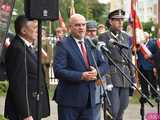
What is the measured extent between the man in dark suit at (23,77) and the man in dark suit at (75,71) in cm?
37

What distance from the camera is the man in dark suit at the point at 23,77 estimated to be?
6.77 m

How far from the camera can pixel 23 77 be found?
6766mm

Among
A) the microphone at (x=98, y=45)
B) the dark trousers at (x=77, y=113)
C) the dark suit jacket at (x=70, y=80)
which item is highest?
the microphone at (x=98, y=45)

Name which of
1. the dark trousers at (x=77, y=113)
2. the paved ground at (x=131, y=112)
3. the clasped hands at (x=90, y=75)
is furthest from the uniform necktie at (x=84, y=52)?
Result: the paved ground at (x=131, y=112)

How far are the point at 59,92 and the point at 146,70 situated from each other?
7421mm

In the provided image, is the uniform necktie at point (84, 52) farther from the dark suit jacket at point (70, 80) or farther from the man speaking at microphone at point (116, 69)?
the man speaking at microphone at point (116, 69)

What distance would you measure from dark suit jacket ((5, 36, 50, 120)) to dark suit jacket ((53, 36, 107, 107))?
368mm

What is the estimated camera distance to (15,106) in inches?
271

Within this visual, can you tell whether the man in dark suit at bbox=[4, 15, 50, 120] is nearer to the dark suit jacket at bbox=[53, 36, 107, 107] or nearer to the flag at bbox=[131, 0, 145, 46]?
the dark suit jacket at bbox=[53, 36, 107, 107]

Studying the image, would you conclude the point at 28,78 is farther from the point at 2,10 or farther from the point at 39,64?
the point at 2,10

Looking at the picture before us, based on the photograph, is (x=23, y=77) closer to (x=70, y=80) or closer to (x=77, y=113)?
(x=70, y=80)

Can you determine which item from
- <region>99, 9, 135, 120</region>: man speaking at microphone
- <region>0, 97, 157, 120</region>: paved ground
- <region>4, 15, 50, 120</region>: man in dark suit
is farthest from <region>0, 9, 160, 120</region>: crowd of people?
<region>0, 97, 157, 120</region>: paved ground

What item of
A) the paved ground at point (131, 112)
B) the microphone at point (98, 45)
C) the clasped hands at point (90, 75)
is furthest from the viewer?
the paved ground at point (131, 112)

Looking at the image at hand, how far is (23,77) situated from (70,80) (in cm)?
82
